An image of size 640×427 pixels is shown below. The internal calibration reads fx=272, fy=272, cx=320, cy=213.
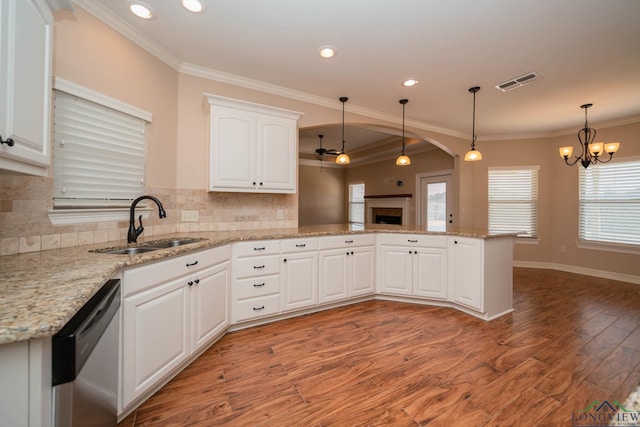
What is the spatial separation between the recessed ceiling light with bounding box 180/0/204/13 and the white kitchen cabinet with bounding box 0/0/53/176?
92cm

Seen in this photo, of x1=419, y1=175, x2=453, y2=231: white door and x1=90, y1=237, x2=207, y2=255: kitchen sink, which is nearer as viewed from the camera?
x1=90, y1=237, x2=207, y2=255: kitchen sink

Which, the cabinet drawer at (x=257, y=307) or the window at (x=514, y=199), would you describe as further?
the window at (x=514, y=199)

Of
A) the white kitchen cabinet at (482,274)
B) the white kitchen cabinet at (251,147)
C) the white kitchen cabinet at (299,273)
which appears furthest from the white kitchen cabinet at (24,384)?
the white kitchen cabinet at (482,274)

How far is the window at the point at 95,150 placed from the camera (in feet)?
6.10

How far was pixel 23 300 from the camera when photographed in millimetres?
853

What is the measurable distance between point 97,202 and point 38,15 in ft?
4.05

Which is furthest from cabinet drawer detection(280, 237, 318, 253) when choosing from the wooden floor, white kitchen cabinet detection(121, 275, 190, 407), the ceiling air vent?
the ceiling air vent

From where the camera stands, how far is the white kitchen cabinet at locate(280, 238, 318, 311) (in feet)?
9.31

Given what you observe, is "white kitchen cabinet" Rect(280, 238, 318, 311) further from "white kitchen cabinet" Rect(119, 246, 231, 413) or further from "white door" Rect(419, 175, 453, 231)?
"white door" Rect(419, 175, 453, 231)

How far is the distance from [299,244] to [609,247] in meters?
5.50

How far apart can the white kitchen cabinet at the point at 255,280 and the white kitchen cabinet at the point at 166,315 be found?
0.23 metres

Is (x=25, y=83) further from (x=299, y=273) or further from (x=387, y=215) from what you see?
(x=387, y=215)

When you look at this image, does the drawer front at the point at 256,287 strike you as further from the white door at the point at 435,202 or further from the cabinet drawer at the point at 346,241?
the white door at the point at 435,202

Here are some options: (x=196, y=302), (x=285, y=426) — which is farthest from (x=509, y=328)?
(x=196, y=302)
